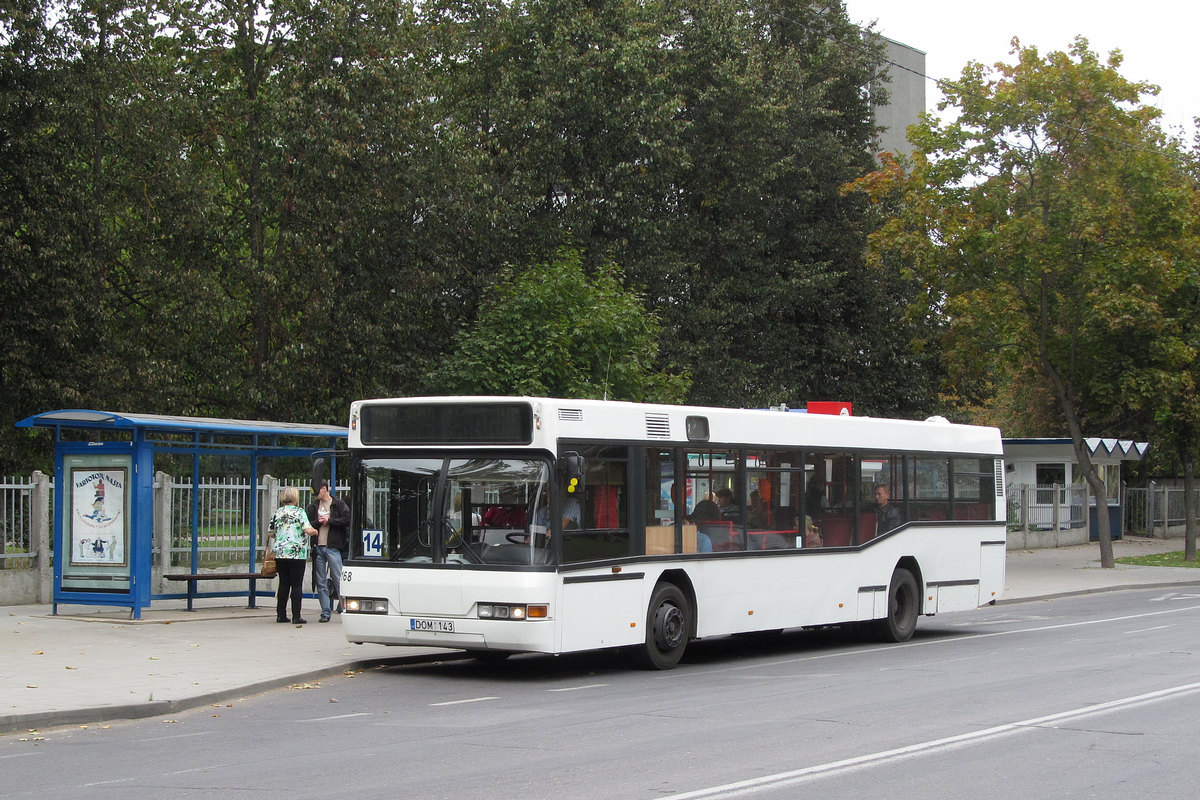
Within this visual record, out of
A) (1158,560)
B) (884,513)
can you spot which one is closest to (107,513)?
(884,513)

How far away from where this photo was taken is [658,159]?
32.0m

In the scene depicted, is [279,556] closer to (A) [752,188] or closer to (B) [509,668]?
(B) [509,668]

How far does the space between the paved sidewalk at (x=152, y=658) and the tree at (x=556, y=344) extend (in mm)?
6554

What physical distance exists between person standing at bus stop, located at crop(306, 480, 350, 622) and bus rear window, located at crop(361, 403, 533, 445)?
400 centimetres

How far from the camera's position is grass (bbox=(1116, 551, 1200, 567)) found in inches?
1384

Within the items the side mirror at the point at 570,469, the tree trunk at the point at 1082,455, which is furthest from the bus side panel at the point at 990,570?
the tree trunk at the point at 1082,455

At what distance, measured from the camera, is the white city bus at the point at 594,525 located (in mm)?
12359

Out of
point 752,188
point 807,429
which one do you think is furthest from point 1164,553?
point 807,429

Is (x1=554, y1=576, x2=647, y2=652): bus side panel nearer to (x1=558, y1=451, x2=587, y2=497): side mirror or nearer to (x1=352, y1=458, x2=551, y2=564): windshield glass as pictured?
(x1=352, y1=458, x2=551, y2=564): windshield glass

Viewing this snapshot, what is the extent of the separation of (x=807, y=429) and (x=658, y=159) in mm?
17614

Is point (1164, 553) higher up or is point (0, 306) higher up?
point (0, 306)

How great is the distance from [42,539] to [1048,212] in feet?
76.4

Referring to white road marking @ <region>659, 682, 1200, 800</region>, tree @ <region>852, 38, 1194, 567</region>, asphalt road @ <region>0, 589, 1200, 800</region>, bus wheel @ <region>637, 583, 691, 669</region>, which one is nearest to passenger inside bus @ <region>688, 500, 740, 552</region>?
bus wheel @ <region>637, 583, 691, 669</region>

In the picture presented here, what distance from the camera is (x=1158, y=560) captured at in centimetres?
3619
